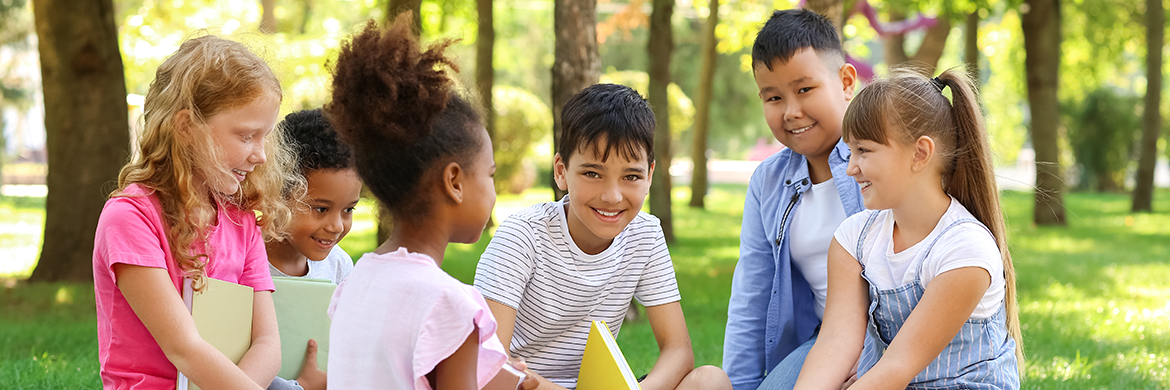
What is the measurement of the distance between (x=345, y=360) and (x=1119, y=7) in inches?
749

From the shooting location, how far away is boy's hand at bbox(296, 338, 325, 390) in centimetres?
255

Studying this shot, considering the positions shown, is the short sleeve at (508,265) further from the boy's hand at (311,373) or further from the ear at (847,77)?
the ear at (847,77)

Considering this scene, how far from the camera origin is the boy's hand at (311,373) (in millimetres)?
2553

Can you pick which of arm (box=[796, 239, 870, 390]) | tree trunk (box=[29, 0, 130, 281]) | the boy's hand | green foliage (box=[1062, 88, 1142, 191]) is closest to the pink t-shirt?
the boy's hand

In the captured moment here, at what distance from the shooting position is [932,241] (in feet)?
7.41

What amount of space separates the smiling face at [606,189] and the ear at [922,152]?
27.5 inches

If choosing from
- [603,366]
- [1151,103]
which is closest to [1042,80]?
[1151,103]

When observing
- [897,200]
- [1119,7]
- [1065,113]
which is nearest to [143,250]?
[897,200]

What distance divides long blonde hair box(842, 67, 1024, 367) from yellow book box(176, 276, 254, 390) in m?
1.65

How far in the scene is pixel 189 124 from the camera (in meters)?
2.18

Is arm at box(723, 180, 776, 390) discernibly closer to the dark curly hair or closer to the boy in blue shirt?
the boy in blue shirt

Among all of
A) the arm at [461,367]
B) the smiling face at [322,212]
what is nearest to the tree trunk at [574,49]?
the smiling face at [322,212]

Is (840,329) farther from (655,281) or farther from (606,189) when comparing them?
(606,189)

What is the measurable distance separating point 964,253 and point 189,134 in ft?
6.34
